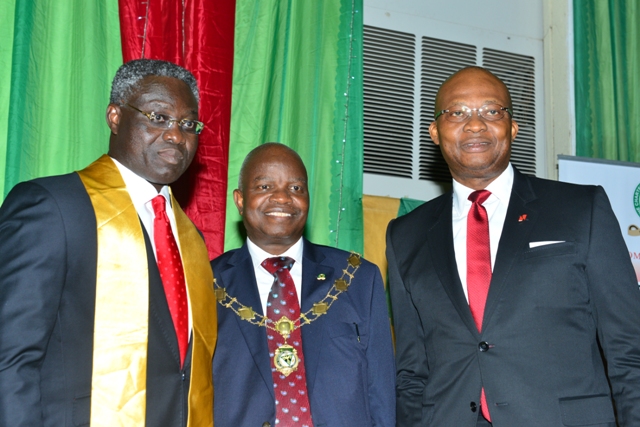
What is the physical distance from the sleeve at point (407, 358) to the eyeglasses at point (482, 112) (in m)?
0.57

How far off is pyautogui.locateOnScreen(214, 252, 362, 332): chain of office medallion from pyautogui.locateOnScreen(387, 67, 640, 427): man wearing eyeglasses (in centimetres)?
20

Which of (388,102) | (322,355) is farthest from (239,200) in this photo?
(388,102)

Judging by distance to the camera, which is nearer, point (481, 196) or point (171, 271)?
point (171, 271)

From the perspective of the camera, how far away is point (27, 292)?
6.33 ft

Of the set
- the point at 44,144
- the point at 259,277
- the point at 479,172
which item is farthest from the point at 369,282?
the point at 44,144

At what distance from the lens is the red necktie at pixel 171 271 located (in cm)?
231

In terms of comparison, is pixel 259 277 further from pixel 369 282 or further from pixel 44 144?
pixel 44 144

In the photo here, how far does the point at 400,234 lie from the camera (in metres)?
2.80

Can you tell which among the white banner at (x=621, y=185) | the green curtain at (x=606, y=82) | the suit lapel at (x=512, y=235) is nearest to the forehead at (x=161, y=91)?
the suit lapel at (x=512, y=235)

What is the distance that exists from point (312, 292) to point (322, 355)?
236 millimetres

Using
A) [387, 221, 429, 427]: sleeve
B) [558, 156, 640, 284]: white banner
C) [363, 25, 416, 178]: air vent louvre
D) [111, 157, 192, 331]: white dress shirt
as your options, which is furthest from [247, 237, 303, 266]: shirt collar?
[558, 156, 640, 284]: white banner

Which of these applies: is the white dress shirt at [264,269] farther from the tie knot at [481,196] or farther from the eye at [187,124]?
the tie knot at [481,196]

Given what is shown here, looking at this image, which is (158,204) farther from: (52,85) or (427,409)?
(52,85)

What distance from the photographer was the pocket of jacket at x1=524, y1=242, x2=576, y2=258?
2.33 metres
